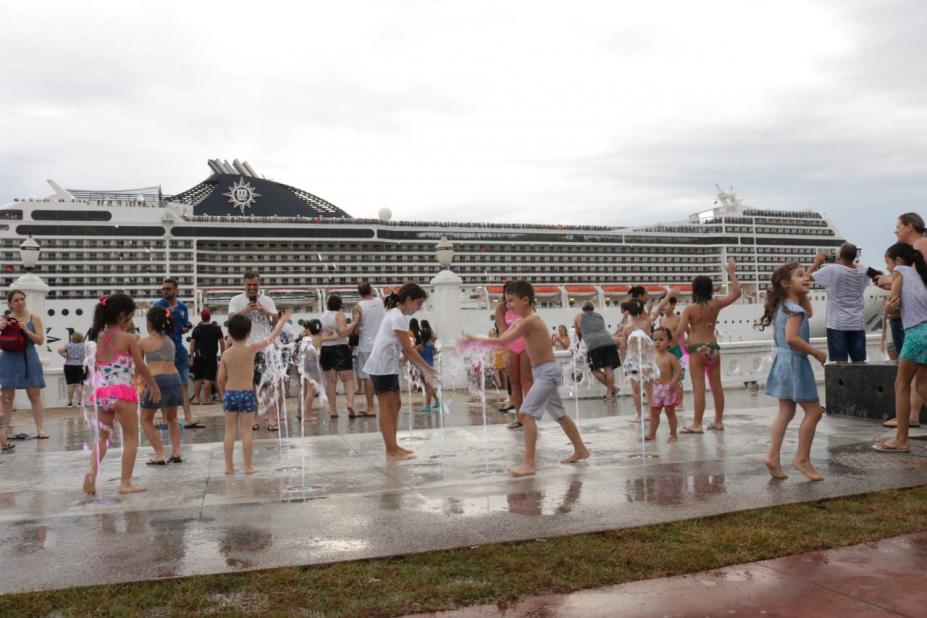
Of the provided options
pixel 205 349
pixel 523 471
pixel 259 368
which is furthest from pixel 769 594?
pixel 205 349

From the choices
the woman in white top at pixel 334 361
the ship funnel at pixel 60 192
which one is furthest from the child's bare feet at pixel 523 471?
the ship funnel at pixel 60 192

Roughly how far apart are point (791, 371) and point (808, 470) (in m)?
0.69

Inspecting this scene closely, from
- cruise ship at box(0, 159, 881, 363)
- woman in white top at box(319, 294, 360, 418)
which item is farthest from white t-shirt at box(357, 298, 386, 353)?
cruise ship at box(0, 159, 881, 363)

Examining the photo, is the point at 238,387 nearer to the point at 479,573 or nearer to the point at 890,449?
the point at 479,573

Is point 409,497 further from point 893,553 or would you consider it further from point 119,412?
point 893,553

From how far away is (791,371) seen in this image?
544cm

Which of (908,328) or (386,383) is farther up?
(908,328)

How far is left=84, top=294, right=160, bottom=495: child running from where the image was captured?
5.65 meters

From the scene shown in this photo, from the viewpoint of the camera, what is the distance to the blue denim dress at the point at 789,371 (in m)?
5.36

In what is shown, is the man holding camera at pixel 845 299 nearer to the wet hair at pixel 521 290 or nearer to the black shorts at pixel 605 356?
the black shorts at pixel 605 356

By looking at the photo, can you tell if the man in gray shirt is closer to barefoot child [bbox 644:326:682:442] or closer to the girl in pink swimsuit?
the girl in pink swimsuit

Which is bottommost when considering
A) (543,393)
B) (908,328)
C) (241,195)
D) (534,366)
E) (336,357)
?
(543,393)

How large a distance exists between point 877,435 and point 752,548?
4.30 meters

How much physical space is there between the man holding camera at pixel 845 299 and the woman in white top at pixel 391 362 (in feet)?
14.0
